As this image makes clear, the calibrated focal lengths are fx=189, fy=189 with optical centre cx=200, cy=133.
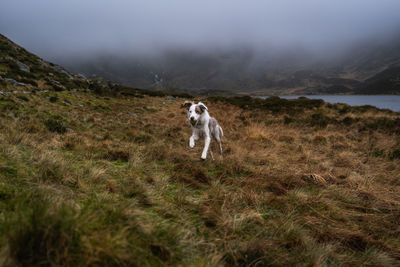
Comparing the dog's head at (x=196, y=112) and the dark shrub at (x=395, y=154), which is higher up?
the dog's head at (x=196, y=112)

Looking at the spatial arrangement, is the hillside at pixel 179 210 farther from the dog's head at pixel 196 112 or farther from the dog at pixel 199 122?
the dog's head at pixel 196 112

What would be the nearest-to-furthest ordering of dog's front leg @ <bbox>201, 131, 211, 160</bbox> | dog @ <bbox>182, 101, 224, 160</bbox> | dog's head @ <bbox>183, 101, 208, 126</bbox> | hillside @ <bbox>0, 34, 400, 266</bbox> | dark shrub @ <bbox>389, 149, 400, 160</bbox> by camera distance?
hillside @ <bbox>0, 34, 400, 266</bbox> < dog's front leg @ <bbox>201, 131, 211, 160</bbox> < dog's head @ <bbox>183, 101, 208, 126</bbox> < dog @ <bbox>182, 101, 224, 160</bbox> < dark shrub @ <bbox>389, 149, 400, 160</bbox>

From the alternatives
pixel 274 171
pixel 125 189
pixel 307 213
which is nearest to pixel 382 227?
pixel 307 213

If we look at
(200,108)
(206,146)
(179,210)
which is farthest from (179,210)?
(200,108)

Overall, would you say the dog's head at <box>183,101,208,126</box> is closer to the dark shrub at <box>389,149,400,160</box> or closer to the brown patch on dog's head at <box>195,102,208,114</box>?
the brown patch on dog's head at <box>195,102,208,114</box>

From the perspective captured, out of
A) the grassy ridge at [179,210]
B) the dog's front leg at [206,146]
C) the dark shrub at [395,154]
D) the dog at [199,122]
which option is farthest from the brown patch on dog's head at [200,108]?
the dark shrub at [395,154]

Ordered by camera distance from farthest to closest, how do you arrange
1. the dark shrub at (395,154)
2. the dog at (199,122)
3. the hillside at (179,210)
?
the dark shrub at (395,154) < the dog at (199,122) < the hillside at (179,210)

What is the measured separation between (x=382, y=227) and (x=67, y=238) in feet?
12.5

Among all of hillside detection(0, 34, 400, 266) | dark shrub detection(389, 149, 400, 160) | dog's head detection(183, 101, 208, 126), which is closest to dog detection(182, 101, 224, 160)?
dog's head detection(183, 101, 208, 126)

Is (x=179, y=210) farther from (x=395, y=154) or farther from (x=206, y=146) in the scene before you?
(x=395, y=154)

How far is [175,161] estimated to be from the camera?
467 cm

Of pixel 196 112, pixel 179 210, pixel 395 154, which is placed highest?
pixel 196 112

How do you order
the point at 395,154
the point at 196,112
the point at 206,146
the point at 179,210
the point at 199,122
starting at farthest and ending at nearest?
1. the point at 395,154
2. the point at 199,122
3. the point at 196,112
4. the point at 206,146
5. the point at 179,210

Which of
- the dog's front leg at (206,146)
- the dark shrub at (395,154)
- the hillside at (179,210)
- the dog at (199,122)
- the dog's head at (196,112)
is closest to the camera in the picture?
the hillside at (179,210)
